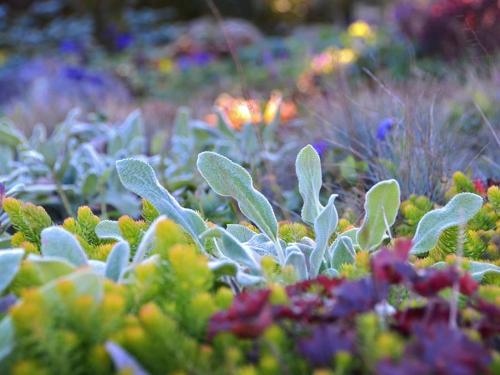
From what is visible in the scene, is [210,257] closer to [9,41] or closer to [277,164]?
[277,164]

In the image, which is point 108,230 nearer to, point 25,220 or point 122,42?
point 25,220

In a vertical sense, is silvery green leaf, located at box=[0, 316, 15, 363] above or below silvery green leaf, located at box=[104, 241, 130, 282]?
above

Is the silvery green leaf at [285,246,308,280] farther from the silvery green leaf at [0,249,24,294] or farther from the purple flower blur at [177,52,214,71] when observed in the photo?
the purple flower blur at [177,52,214,71]

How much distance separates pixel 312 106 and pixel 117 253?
268cm

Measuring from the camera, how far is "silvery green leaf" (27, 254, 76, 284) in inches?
48.7

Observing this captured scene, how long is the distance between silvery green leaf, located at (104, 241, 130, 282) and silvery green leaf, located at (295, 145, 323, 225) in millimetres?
517

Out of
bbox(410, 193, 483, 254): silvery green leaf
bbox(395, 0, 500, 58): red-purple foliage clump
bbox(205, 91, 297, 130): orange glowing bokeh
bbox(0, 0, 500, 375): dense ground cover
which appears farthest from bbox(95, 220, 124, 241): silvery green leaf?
bbox(395, 0, 500, 58): red-purple foliage clump

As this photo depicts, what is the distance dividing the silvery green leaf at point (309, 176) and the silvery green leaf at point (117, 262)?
1.70 ft

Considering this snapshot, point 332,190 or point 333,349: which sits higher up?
point 333,349

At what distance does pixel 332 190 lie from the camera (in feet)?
9.12

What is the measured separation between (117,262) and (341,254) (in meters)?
0.54

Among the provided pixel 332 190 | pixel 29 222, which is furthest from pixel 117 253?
pixel 332 190

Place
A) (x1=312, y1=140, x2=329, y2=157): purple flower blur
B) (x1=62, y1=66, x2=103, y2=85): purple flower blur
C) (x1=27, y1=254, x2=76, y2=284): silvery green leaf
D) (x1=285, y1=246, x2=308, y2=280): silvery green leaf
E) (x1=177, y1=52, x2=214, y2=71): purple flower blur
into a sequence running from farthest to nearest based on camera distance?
1. (x1=177, y1=52, x2=214, y2=71): purple flower blur
2. (x1=62, y1=66, x2=103, y2=85): purple flower blur
3. (x1=312, y1=140, x2=329, y2=157): purple flower blur
4. (x1=285, y1=246, x2=308, y2=280): silvery green leaf
5. (x1=27, y1=254, x2=76, y2=284): silvery green leaf

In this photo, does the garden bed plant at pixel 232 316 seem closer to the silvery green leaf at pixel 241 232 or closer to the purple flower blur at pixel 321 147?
the silvery green leaf at pixel 241 232
